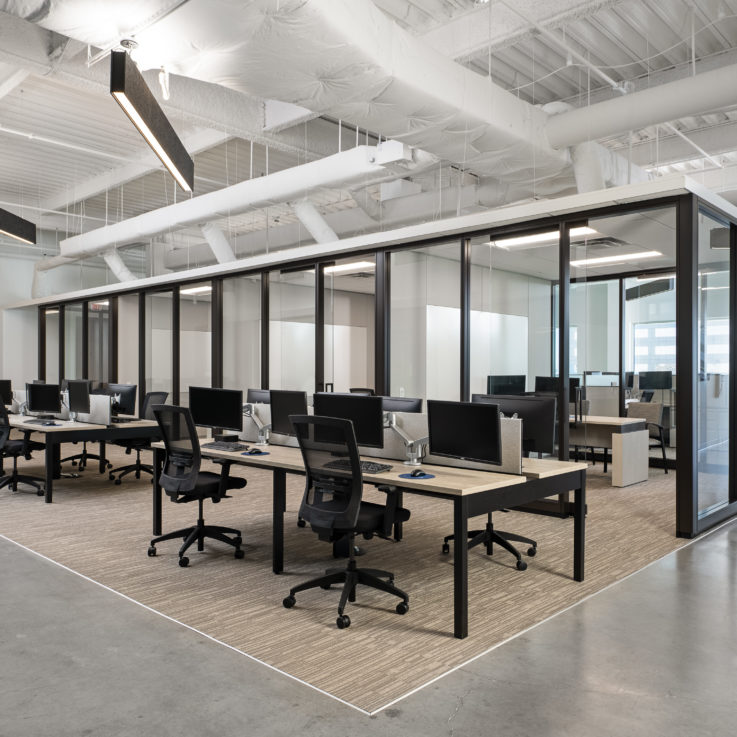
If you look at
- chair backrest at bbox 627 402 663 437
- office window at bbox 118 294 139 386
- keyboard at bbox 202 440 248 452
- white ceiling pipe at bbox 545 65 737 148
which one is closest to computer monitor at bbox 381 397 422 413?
keyboard at bbox 202 440 248 452

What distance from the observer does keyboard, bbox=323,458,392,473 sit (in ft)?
12.0

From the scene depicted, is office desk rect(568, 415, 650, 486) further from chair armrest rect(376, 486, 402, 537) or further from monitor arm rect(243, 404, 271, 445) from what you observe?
chair armrest rect(376, 486, 402, 537)

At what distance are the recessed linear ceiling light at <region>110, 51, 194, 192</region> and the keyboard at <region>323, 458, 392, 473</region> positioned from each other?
2329mm

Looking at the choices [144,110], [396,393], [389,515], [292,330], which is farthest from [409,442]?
[292,330]

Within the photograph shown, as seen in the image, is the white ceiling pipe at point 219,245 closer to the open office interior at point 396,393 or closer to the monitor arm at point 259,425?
the open office interior at point 396,393

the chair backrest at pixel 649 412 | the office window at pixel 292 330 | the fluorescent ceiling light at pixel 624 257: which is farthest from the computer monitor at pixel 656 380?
the office window at pixel 292 330

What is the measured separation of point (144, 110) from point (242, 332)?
5.94 metres

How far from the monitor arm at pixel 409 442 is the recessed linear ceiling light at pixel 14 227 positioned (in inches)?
195

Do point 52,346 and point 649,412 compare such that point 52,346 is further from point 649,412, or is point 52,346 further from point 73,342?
point 649,412

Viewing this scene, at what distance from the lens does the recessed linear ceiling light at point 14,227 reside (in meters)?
6.91

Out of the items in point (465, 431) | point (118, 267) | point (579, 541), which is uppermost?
point (118, 267)

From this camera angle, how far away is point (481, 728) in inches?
97.2

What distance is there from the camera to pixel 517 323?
6.99 metres

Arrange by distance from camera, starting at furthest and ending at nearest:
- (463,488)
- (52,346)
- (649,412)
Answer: (52,346) < (649,412) < (463,488)
